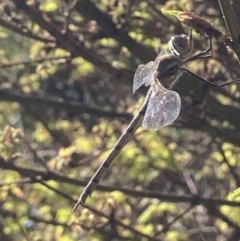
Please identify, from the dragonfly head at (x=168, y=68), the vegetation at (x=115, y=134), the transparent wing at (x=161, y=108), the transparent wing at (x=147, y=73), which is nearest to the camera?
the transparent wing at (x=161, y=108)

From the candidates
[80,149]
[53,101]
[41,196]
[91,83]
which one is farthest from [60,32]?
[91,83]

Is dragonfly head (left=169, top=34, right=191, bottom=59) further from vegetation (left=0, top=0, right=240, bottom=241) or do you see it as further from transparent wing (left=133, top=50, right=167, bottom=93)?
vegetation (left=0, top=0, right=240, bottom=241)

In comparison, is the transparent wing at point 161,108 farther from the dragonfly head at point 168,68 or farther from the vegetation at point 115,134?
the vegetation at point 115,134

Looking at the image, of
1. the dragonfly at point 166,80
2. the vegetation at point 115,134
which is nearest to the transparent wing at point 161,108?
the dragonfly at point 166,80

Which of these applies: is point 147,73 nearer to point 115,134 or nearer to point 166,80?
point 166,80

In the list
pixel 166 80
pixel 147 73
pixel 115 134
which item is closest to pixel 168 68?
pixel 166 80

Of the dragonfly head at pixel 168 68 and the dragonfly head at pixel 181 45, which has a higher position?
the dragonfly head at pixel 181 45
